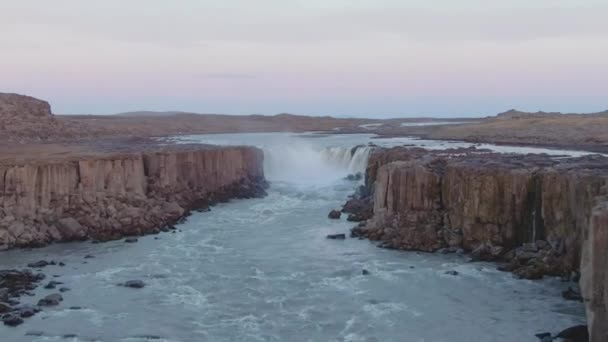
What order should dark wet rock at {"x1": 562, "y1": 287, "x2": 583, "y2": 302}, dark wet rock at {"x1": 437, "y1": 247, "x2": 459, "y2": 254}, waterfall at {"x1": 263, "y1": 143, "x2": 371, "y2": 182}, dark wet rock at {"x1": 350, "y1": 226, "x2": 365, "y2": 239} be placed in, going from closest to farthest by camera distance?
dark wet rock at {"x1": 562, "y1": 287, "x2": 583, "y2": 302}, dark wet rock at {"x1": 437, "y1": 247, "x2": 459, "y2": 254}, dark wet rock at {"x1": 350, "y1": 226, "x2": 365, "y2": 239}, waterfall at {"x1": 263, "y1": 143, "x2": 371, "y2": 182}

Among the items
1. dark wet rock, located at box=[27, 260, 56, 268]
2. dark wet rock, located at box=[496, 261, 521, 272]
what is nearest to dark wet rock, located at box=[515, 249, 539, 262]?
dark wet rock, located at box=[496, 261, 521, 272]

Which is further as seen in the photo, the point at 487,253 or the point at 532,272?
the point at 487,253

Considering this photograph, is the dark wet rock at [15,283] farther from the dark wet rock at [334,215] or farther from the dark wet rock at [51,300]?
the dark wet rock at [334,215]

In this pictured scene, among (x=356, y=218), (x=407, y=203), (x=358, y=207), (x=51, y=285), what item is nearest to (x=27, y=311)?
(x=51, y=285)

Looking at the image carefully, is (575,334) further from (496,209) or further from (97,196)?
(97,196)

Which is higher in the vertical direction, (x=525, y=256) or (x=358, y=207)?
(x=358, y=207)

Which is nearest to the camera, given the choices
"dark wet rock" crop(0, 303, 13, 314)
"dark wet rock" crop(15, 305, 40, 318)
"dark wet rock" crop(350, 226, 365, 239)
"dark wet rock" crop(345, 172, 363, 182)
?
"dark wet rock" crop(15, 305, 40, 318)

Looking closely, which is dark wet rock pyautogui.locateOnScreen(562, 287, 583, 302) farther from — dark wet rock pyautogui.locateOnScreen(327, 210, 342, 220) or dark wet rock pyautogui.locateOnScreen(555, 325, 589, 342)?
dark wet rock pyautogui.locateOnScreen(327, 210, 342, 220)

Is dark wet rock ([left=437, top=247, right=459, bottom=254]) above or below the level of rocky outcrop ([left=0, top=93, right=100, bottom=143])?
below
